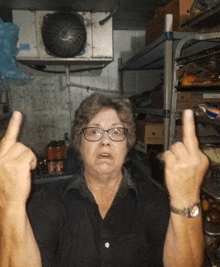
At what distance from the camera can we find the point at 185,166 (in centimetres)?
79

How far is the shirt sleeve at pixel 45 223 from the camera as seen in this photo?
1.06m

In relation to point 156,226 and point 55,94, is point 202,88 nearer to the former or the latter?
point 156,226

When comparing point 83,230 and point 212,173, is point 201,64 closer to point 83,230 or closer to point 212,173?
point 212,173

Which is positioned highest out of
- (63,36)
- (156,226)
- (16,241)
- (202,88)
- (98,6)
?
(98,6)

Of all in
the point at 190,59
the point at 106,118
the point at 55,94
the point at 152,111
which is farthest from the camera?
the point at 55,94

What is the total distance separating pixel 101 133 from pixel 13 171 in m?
0.62

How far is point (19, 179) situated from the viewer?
2.48 ft

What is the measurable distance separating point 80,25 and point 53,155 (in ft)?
5.29

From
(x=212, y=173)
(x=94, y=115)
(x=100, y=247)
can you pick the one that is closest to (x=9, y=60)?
(x=94, y=115)

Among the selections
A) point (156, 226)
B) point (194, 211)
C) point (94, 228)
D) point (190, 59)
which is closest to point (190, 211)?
point (194, 211)

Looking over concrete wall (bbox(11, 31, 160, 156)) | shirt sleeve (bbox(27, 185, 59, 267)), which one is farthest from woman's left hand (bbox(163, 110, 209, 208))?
concrete wall (bbox(11, 31, 160, 156))

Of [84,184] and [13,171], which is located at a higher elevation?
[13,171]

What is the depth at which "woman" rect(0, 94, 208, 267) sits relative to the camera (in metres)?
0.80

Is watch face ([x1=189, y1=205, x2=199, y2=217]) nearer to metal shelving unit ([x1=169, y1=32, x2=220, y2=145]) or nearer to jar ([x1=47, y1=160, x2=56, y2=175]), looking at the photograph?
metal shelving unit ([x1=169, y1=32, x2=220, y2=145])
